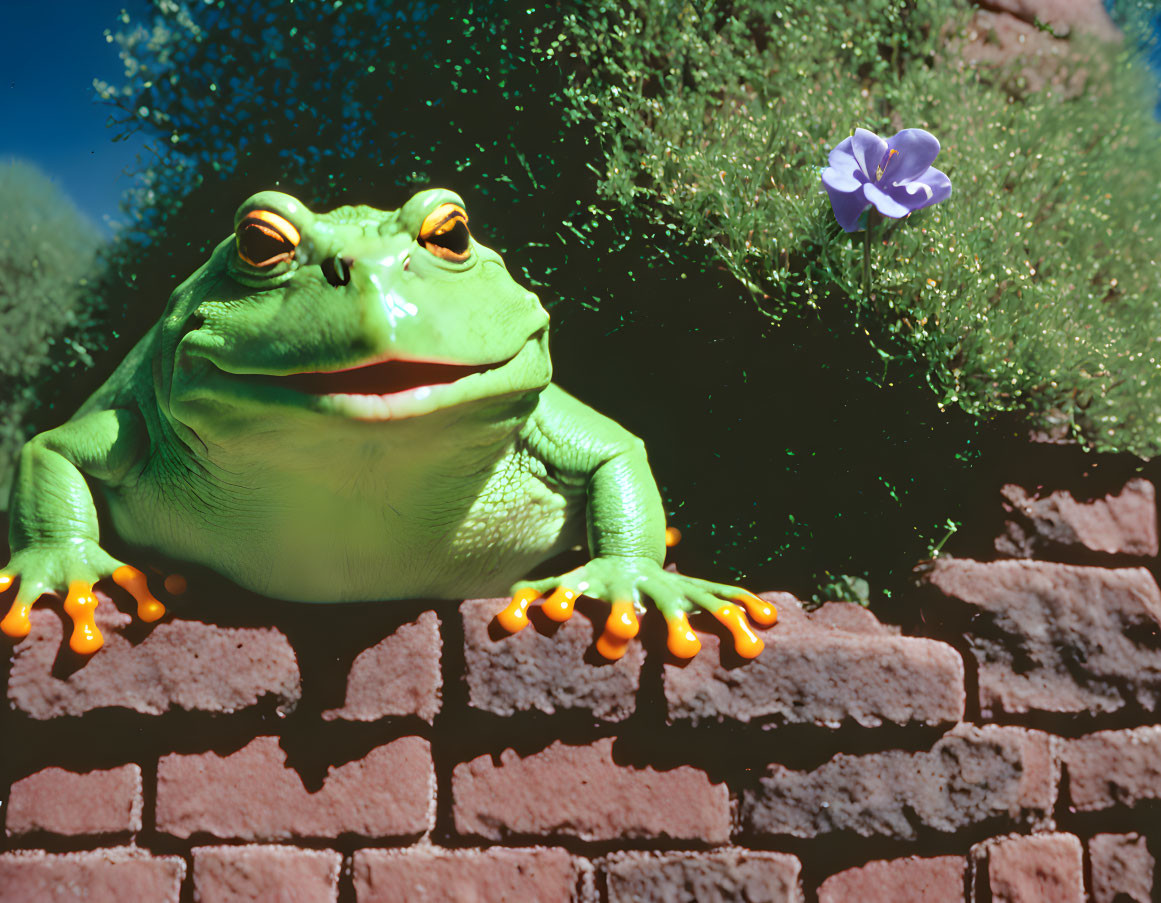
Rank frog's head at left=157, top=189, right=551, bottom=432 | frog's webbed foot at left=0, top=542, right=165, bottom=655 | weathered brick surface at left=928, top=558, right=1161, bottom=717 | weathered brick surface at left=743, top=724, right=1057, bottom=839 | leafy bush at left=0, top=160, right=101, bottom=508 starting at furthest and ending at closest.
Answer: leafy bush at left=0, top=160, right=101, bottom=508
weathered brick surface at left=928, top=558, right=1161, bottom=717
weathered brick surface at left=743, top=724, right=1057, bottom=839
frog's webbed foot at left=0, top=542, right=165, bottom=655
frog's head at left=157, top=189, right=551, bottom=432

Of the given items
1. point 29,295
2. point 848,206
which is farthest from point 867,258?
point 29,295

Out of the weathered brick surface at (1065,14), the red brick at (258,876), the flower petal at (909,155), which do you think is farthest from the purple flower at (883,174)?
the red brick at (258,876)

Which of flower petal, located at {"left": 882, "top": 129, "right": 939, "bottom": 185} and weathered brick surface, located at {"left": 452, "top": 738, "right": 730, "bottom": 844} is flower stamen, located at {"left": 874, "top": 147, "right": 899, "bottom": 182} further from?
weathered brick surface, located at {"left": 452, "top": 738, "right": 730, "bottom": 844}

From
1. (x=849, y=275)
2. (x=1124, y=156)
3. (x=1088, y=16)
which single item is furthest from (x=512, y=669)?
(x=1088, y=16)

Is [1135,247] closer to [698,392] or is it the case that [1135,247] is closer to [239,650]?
[698,392]

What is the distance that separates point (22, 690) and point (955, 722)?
51.0 inches

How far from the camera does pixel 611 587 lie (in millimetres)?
1202

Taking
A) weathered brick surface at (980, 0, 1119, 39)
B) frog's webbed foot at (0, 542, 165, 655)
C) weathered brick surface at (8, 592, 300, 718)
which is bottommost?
weathered brick surface at (8, 592, 300, 718)

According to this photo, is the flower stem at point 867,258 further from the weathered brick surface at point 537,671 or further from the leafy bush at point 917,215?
the weathered brick surface at point 537,671

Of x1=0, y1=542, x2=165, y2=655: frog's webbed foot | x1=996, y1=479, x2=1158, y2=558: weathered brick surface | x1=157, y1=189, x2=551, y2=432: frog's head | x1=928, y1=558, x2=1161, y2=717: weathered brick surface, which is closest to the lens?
x1=157, y1=189, x2=551, y2=432: frog's head

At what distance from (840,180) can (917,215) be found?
0.24 m

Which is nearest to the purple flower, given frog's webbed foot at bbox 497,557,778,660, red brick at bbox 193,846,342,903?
frog's webbed foot at bbox 497,557,778,660

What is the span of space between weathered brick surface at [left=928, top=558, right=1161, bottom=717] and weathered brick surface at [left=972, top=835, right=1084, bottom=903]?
0.69 feet

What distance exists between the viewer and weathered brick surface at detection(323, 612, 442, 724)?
1.18 m
